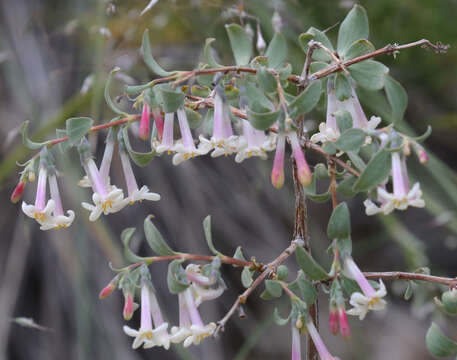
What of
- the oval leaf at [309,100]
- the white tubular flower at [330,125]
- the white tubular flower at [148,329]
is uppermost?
the oval leaf at [309,100]

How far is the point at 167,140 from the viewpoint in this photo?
2.45 ft

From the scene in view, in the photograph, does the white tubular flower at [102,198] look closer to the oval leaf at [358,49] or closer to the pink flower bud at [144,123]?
the pink flower bud at [144,123]

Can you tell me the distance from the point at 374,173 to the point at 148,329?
345 mm

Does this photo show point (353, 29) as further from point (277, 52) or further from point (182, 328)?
point (182, 328)

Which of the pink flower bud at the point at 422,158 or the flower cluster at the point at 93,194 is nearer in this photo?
the pink flower bud at the point at 422,158

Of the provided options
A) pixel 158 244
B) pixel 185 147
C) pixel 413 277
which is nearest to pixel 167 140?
pixel 185 147

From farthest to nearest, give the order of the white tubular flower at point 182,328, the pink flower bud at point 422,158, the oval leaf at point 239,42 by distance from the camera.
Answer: the oval leaf at point 239,42 → the white tubular flower at point 182,328 → the pink flower bud at point 422,158

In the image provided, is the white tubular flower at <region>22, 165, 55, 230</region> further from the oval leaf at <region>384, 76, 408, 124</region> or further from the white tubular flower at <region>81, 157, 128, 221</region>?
the oval leaf at <region>384, 76, 408, 124</region>

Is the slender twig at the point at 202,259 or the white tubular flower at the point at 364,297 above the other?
the slender twig at the point at 202,259

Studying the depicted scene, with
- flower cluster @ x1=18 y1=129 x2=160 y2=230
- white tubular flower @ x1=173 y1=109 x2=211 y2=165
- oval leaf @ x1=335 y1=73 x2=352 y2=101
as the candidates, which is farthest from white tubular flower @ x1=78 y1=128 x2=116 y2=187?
oval leaf @ x1=335 y1=73 x2=352 y2=101

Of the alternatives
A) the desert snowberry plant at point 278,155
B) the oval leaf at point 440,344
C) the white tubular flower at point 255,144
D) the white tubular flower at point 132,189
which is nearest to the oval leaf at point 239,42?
the desert snowberry plant at point 278,155

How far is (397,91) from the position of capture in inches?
24.9

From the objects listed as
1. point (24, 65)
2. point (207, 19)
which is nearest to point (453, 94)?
point (207, 19)

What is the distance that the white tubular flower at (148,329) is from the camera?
0.68 m
